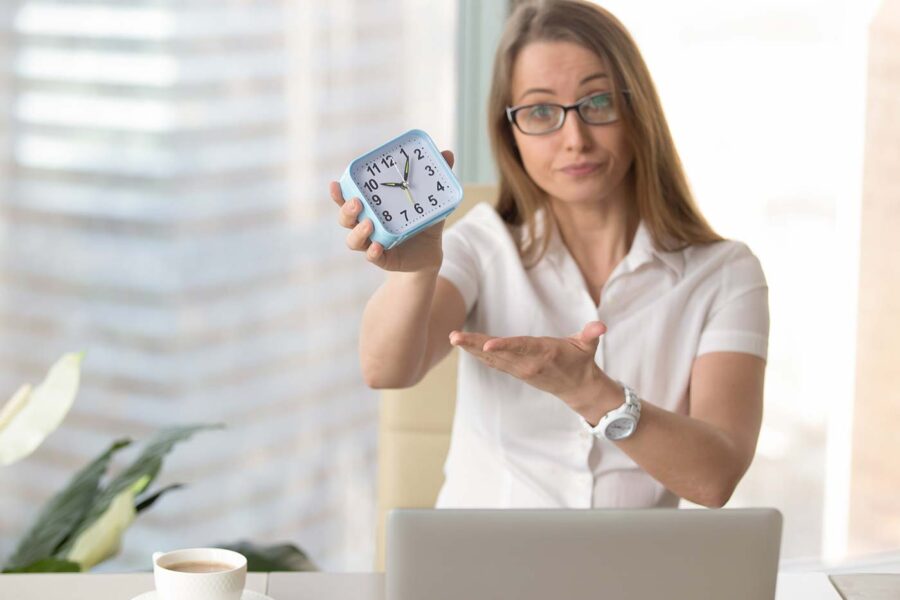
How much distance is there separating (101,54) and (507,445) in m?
1.22

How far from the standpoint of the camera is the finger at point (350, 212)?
1270 mm

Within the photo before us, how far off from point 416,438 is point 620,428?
41 cm

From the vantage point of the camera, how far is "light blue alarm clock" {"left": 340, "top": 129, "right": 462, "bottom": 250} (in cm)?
128

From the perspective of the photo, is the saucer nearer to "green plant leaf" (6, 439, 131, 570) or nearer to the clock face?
the clock face

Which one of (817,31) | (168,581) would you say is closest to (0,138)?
(168,581)

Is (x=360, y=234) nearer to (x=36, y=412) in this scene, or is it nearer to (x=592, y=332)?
(x=592, y=332)

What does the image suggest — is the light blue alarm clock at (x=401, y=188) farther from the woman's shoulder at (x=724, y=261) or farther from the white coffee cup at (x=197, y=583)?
the woman's shoulder at (x=724, y=261)

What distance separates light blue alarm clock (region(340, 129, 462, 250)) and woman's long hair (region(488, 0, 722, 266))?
41 centimetres

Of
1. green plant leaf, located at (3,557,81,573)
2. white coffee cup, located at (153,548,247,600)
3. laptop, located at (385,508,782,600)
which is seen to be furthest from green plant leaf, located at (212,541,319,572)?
laptop, located at (385,508,782,600)

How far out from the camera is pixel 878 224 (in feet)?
8.73

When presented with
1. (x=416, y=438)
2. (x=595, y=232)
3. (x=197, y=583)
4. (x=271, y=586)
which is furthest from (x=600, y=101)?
(x=197, y=583)

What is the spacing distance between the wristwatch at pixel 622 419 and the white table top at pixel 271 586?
25 cm

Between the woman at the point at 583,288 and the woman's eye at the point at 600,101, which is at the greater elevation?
the woman's eye at the point at 600,101

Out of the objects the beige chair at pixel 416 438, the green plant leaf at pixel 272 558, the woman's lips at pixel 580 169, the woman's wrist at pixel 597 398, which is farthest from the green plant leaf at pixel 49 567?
the woman's lips at pixel 580 169
